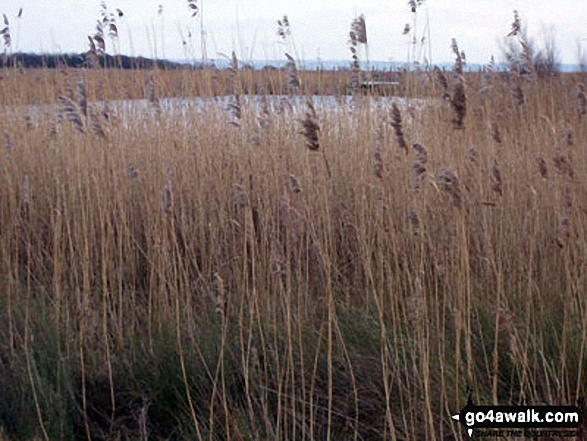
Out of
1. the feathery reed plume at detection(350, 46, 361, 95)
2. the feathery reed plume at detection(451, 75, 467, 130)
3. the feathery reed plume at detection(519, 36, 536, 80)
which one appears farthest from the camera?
the feathery reed plume at detection(350, 46, 361, 95)

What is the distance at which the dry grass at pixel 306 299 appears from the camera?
7.86 feet

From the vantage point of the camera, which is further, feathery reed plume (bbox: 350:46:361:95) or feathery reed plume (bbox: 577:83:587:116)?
feathery reed plume (bbox: 350:46:361:95)

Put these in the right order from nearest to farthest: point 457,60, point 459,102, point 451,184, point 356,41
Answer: point 451,184 < point 459,102 < point 457,60 < point 356,41

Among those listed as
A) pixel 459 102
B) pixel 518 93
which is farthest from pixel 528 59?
pixel 459 102

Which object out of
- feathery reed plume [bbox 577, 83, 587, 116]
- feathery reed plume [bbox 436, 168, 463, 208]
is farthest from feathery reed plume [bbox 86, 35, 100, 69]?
feathery reed plume [bbox 436, 168, 463, 208]

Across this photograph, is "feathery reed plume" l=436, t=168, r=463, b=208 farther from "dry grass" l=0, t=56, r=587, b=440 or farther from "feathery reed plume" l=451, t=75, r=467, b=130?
"feathery reed plume" l=451, t=75, r=467, b=130

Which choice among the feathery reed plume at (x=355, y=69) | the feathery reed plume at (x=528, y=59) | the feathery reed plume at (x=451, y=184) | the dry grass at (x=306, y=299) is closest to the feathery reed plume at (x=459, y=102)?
the dry grass at (x=306, y=299)

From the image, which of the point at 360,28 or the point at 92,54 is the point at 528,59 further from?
the point at 92,54

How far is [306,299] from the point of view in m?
3.14

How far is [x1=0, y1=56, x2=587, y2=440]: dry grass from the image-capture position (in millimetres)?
2396

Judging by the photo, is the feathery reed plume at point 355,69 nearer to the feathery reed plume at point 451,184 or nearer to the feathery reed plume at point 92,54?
the feathery reed plume at point 92,54

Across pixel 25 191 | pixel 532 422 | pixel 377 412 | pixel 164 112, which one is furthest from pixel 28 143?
pixel 532 422

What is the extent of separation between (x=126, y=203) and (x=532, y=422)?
295 centimetres

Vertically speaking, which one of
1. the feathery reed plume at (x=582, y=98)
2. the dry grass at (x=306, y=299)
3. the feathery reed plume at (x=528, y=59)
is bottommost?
the dry grass at (x=306, y=299)
